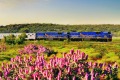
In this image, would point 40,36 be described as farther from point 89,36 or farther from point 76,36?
point 89,36

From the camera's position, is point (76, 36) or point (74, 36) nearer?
point (76, 36)

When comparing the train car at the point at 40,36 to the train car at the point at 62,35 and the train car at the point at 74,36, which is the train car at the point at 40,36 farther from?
the train car at the point at 74,36

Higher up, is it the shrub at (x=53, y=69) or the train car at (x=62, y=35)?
the shrub at (x=53, y=69)

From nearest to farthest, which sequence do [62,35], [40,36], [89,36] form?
[89,36] → [62,35] → [40,36]

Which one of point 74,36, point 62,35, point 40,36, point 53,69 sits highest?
point 53,69

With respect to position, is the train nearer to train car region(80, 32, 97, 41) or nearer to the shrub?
train car region(80, 32, 97, 41)

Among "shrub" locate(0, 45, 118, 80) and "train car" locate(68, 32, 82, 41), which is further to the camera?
"train car" locate(68, 32, 82, 41)

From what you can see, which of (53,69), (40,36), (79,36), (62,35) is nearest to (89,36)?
(79,36)

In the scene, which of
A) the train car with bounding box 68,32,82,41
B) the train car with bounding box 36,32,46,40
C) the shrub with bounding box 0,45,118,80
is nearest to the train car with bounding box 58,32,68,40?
the train car with bounding box 68,32,82,41

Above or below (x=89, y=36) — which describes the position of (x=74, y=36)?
below

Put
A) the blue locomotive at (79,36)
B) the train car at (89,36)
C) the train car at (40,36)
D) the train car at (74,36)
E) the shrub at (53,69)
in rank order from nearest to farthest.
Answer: the shrub at (53,69), the blue locomotive at (79,36), the train car at (89,36), the train car at (74,36), the train car at (40,36)

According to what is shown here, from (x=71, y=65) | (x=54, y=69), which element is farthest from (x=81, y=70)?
(x=54, y=69)

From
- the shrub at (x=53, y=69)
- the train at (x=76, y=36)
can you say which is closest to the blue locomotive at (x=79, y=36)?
the train at (x=76, y=36)

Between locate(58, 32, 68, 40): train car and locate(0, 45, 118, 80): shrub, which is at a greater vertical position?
locate(0, 45, 118, 80): shrub
